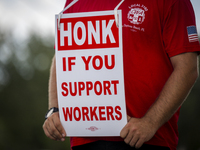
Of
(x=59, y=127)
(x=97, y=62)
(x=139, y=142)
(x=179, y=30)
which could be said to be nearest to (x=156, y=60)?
(x=179, y=30)

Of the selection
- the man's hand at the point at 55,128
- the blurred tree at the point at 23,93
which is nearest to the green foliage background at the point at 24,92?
the blurred tree at the point at 23,93

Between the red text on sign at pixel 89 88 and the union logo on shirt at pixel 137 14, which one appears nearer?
the red text on sign at pixel 89 88

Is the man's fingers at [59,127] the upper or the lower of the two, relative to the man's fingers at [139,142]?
upper

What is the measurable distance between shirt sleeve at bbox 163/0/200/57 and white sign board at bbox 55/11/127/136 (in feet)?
0.92

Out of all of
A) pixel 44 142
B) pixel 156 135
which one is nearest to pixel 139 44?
pixel 156 135

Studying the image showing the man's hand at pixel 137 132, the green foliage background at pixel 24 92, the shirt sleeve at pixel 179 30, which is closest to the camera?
the man's hand at pixel 137 132

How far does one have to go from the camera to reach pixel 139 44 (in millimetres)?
1505

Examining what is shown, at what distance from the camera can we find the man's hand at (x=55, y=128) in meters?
1.41

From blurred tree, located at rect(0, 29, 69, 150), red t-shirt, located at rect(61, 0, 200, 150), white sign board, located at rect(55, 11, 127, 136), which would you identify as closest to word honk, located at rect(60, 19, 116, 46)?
white sign board, located at rect(55, 11, 127, 136)

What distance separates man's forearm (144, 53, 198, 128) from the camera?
1.37 m

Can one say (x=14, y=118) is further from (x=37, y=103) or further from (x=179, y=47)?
(x=179, y=47)

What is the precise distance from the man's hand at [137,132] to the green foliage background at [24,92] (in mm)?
22125

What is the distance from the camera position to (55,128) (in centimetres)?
142

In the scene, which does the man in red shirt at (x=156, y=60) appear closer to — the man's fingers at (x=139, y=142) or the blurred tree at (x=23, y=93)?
the man's fingers at (x=139, y=142)
